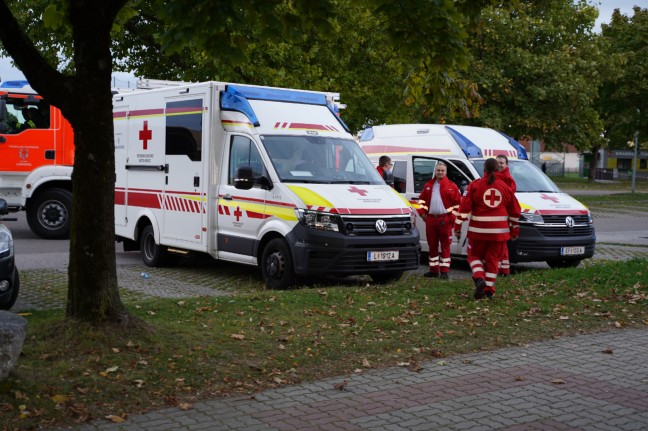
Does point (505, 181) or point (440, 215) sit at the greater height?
point (505, 181)

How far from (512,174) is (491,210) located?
15.0ft

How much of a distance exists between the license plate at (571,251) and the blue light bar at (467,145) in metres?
2.27

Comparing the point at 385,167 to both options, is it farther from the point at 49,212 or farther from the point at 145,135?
the point at 49,212

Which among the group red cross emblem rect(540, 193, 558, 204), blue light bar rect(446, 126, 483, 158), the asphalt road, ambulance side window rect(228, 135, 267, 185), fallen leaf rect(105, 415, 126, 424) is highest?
blue light bar rect(446, 126, 483, 158)

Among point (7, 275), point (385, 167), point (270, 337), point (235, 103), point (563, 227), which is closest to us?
point (270, 337)

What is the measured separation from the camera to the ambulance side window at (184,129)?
1304 centimetres

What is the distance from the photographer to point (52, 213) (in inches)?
735

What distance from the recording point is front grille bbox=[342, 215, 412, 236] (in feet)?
37.6

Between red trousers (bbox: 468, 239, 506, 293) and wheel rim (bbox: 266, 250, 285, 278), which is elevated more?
red trousers (bbox: 468, 239, 506, 293)

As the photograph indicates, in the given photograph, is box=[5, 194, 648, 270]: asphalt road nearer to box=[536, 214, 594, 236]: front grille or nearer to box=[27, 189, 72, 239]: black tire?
box=[27, 189, 72, 239]: black tire

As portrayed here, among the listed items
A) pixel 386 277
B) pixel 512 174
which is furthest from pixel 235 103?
pixel 512 174

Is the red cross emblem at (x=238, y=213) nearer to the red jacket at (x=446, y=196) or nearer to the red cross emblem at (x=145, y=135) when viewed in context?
the red cross emblem at (x=145, y=135)

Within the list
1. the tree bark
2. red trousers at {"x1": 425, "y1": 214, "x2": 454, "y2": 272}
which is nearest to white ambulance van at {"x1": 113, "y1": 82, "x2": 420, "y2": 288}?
red trousers at {"x1": 425, "y1": 214, "x2": 454, "y2": 272}

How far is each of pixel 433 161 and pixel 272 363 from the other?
28.3 feet
